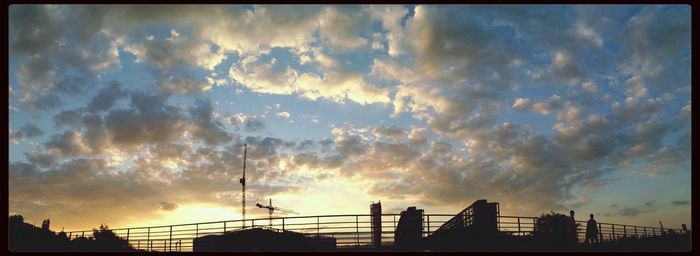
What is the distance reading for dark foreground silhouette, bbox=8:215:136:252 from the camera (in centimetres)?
2959

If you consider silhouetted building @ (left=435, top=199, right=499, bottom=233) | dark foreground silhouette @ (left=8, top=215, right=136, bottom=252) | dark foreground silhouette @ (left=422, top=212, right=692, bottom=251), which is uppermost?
silhouetted building @ (left=435, top=199, right=499, bottom=233)

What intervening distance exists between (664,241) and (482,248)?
14456mm

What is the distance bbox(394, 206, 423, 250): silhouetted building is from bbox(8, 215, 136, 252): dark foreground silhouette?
1665cm

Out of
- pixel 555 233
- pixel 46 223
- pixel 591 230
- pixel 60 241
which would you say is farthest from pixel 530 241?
pixel 46 223

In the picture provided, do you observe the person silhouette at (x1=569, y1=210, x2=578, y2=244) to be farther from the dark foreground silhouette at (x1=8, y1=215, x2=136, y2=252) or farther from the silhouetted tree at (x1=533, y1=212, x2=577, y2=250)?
the dark foreground silhouette at (x1=8, y1=215, x2=136, y2=252)

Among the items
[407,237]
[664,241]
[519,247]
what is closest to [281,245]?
[407,237]

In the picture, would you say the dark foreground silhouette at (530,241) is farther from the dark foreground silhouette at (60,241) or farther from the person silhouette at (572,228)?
the dark foreground silhouette at (60,241)

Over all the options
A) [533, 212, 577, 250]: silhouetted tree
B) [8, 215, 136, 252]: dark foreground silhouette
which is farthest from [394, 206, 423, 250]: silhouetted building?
[8, 215, 136, 252]: dark foreground silhouette

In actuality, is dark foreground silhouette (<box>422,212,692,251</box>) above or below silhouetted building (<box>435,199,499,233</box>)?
below

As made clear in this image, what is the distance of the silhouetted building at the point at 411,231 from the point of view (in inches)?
913
